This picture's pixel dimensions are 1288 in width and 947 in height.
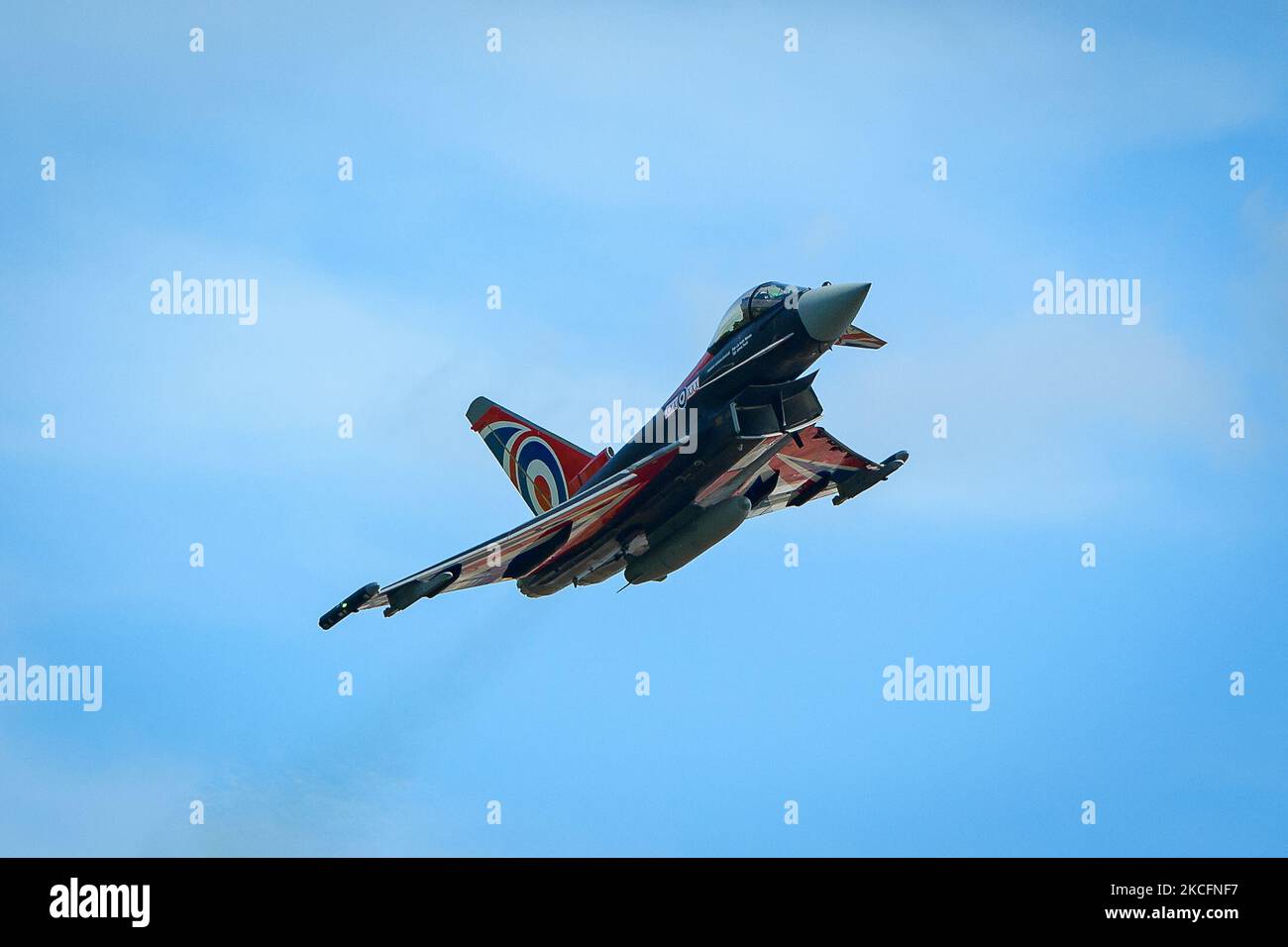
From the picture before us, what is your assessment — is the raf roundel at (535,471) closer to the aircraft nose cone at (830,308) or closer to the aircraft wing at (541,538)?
the aircraft wing at (541,538)

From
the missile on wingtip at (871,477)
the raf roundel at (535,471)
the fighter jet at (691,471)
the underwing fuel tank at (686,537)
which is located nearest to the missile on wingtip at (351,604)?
the fighter jet at (691,471)

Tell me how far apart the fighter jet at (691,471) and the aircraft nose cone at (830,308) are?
28mm

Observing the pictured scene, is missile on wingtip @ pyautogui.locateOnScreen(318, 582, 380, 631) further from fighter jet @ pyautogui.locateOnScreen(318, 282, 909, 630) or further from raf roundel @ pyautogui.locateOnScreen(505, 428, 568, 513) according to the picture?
raf roundel @ pyautogui.locateOnScreen(505, 428, 568, 513)

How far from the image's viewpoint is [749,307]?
114ft

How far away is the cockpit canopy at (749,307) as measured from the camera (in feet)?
113

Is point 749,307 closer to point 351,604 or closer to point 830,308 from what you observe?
point 830,308

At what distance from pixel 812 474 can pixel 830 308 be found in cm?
929

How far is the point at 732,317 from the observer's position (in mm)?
35281

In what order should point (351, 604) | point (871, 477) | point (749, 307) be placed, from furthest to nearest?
point (871, 477), point (749, 307), point (351, 604)

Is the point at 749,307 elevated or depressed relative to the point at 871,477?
elevated

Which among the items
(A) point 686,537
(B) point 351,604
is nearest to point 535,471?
(A) point 686,537

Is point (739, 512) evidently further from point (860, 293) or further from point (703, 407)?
point (860, 293)
